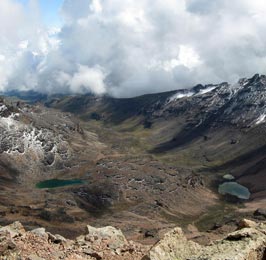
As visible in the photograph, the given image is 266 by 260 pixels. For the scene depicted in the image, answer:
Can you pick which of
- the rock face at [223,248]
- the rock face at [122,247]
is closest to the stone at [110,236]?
the rock face at [122,247]

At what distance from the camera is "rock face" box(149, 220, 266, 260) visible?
28891mm

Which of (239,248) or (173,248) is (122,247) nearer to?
(173,248)

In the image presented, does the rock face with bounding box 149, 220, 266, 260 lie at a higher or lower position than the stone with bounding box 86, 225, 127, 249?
lower

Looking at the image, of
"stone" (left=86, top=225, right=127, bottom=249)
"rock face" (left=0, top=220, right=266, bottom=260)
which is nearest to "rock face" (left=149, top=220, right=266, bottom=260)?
"rock face" (left=0, top=220, right=266, bottom=260)

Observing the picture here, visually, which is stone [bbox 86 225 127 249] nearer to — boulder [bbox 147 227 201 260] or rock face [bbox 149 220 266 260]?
boulder [bbox 147 227 201 260]

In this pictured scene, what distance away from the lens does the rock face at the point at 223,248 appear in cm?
2889

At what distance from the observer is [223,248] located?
30.1 m

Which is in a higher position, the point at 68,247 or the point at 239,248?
the point at 68,247

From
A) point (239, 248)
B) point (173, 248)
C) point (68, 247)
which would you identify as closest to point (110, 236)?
point (68, 247)

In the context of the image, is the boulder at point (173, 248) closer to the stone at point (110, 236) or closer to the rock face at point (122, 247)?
the rock face at point (122, 247)

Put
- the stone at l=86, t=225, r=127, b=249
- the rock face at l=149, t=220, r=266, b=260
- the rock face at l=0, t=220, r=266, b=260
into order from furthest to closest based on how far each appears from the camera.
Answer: the stone at l=86, t=225, r=127, b=249, the rock face at l=0, t=220, r=266, b=260, the rock face at l=149, t=220, r=266, b=260

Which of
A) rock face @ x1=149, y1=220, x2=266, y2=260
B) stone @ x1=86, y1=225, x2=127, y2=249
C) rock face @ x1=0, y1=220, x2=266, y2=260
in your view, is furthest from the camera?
stone @ x1=86, y1=225, x2=127, y2=249

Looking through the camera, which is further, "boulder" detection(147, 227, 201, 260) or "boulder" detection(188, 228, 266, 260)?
"boulder" detection(147, 227, 201, 260)

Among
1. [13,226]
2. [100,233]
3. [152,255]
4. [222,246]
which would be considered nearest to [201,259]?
[222,246]
